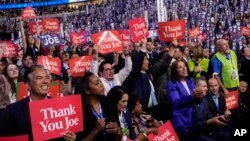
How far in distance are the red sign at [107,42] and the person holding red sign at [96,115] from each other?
3.81 metres

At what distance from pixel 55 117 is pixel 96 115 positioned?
0.61m

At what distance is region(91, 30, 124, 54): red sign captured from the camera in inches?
330

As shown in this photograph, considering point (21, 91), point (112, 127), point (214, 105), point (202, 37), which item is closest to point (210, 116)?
point (214, 105)

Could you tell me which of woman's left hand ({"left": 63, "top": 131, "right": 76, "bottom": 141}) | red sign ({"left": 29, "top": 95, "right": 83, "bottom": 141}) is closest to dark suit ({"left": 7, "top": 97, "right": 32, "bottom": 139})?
red sign ({"left": 29, "top": 95, "right": 83, "bottom": 141})

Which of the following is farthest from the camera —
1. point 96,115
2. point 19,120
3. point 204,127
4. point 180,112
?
point 180,112

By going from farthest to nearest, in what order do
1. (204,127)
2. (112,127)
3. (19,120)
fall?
1. (204,127)
2. (112,127)
3. (19,120)

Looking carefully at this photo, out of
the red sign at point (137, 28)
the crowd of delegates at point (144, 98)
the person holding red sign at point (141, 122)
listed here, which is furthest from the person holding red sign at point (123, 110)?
the red sign at point (137, 28)

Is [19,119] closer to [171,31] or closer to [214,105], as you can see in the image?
[214,105]

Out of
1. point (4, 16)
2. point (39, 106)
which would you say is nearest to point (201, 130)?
point (39, 106)

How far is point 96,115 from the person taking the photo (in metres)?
4.35

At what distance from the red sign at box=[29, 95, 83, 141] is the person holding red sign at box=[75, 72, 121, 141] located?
24cm

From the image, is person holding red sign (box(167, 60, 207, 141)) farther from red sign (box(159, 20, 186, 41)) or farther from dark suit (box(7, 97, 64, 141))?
red sign (box(159, 20, 186, 41))

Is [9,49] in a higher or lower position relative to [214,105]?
higher

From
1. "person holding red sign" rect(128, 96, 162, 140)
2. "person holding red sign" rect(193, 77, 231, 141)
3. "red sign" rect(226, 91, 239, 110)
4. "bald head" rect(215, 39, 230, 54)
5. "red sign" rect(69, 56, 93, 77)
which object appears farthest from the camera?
"red sign" rect(69, 56, 93, 77)
